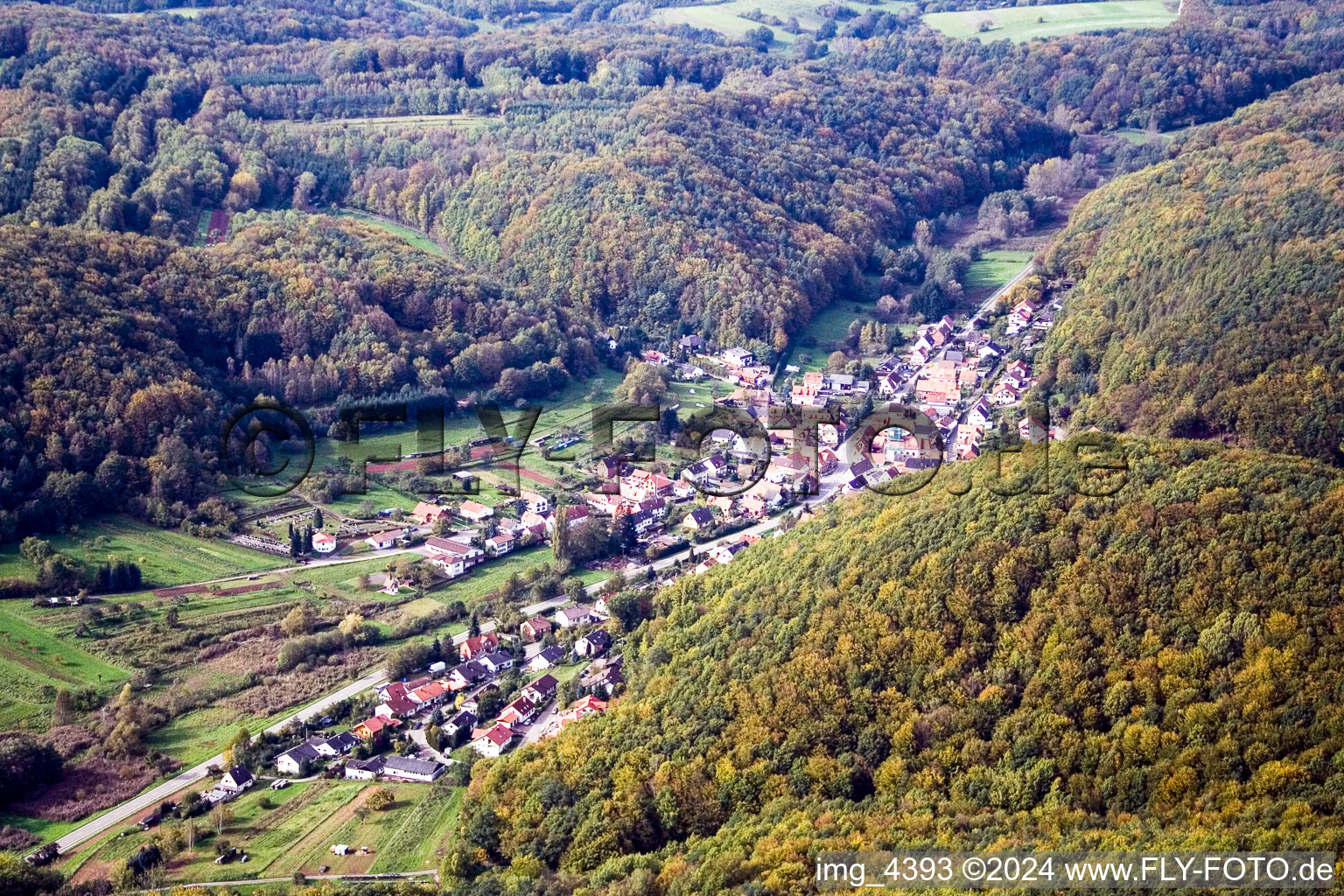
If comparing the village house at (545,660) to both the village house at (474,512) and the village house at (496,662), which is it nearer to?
the village house at (496,662)

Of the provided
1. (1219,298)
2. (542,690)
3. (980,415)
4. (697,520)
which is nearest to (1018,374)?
(980,415)

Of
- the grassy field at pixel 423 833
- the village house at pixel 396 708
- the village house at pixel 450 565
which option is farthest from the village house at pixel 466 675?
the village house at pixel 450 565

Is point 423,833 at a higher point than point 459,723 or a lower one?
lower

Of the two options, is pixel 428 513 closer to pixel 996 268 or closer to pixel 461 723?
pixel 461 723

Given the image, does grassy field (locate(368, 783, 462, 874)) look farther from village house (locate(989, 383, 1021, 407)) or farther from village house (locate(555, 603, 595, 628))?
village house (locate(989, 383, 1021, 407))

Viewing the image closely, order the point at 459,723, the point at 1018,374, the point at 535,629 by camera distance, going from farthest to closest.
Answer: the point at 1018,374
the point at 535,629
the point at 459,723

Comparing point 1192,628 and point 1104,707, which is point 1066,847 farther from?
point 1192,628
